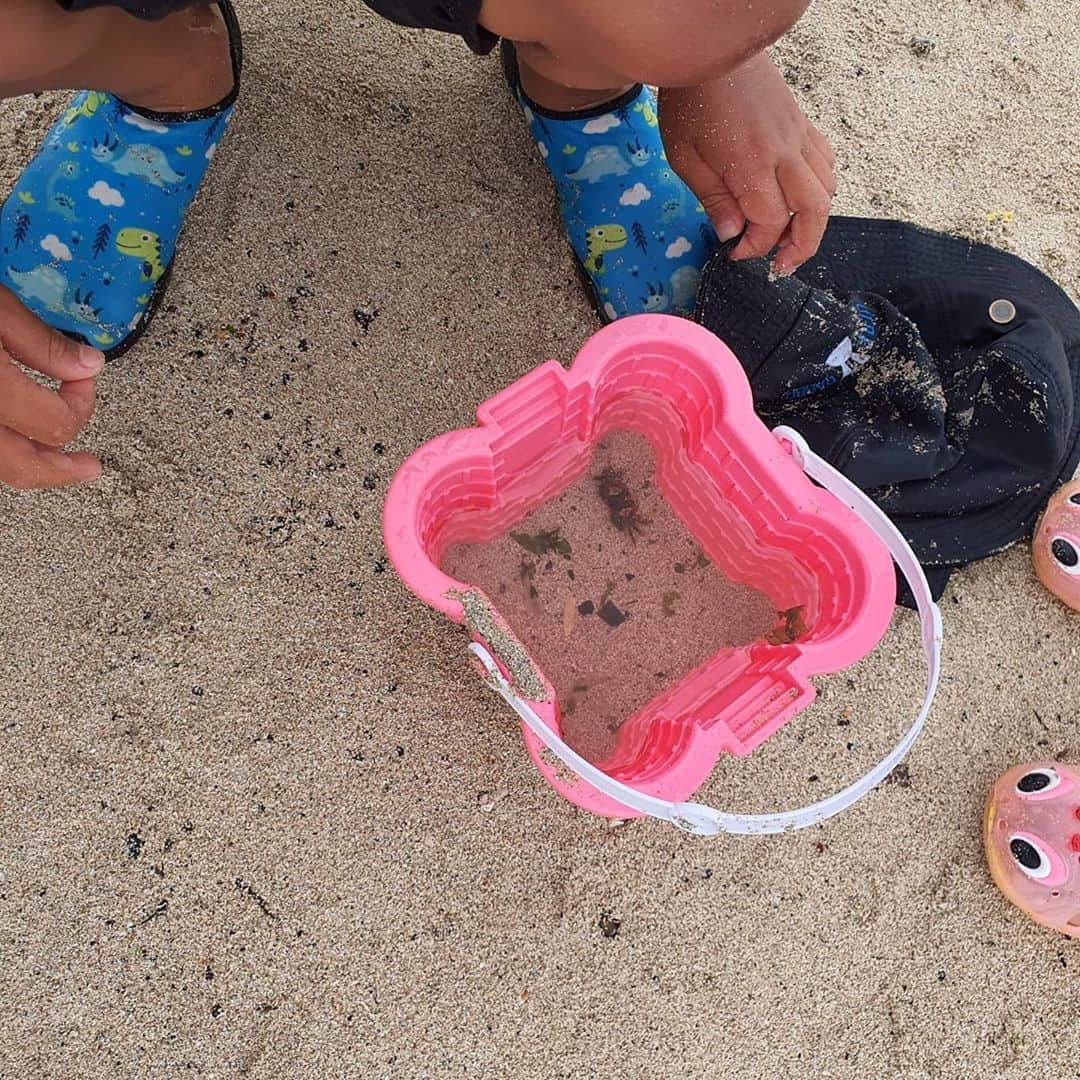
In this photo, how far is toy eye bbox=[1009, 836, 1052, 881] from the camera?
111 centimetres

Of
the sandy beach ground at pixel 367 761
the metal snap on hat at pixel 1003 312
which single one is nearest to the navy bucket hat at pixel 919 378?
the metal snap on hat at pixel 1003 312

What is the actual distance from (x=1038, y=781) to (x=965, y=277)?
2.01ft

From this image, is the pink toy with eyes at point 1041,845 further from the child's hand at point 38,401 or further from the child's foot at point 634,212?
the child's hand at point 38,401

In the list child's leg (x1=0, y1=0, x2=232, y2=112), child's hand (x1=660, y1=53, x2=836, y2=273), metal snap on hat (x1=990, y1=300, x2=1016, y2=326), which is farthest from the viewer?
metal snap on hat (x1=990, y1=300, x2=1016, y2=326)

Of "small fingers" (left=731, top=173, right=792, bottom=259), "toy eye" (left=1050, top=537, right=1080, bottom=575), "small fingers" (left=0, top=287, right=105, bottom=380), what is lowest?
"toy eye" (left=1050, top=537, right=1080, bottom=575)

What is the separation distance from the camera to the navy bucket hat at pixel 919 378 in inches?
44.9

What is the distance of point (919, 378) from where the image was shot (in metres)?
1.15

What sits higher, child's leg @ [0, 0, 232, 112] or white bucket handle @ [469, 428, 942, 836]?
child's leg @ [0, 0, 232, 112]

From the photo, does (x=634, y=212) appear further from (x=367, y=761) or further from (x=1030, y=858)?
(x=1030, y=858)

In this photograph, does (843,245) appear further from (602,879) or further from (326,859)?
(326,859)

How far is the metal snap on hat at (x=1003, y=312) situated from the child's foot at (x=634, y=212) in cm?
34

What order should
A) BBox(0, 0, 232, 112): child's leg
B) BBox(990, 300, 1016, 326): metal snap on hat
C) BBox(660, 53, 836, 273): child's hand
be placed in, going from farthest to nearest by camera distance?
BBox(990, 300, 1016, 326): metal snap on hat < BBox(660, 53, 836, 273): child's hand < BBox(0, 0, 232, 112): child's leg

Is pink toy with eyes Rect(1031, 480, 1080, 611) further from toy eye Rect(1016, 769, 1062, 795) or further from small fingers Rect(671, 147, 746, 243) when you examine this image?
small fingers Rect(671, 147, 746, 243)

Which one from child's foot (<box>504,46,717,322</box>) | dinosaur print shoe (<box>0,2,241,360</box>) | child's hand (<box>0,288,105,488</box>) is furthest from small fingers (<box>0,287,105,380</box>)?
child's foot (<box>504,46,717,322</box>)
